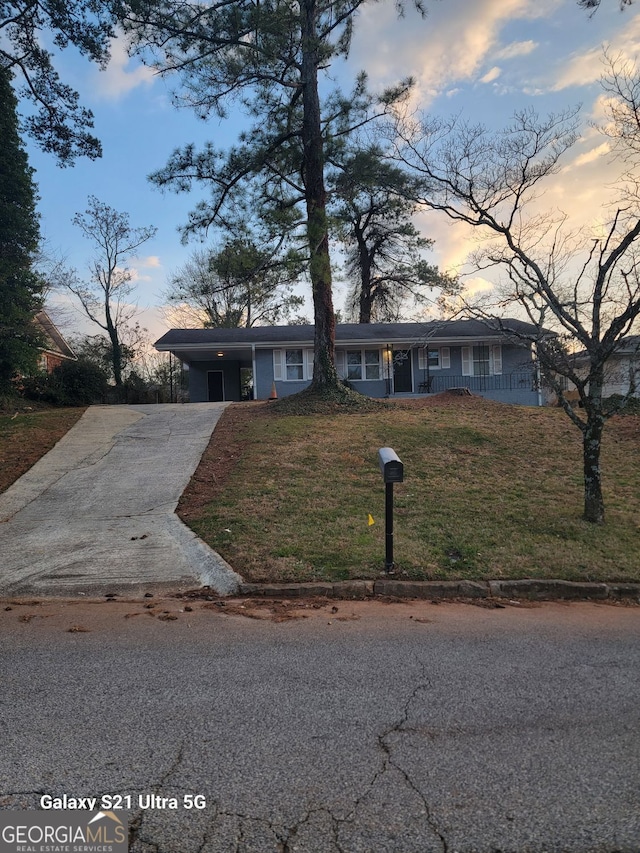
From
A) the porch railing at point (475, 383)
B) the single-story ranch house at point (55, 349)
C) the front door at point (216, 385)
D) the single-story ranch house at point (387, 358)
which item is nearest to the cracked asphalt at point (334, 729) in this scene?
the single-story ranch house at point (387, 358)

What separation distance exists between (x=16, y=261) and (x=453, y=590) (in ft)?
66.7

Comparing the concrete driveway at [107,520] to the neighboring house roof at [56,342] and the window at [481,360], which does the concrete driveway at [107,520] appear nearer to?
the window at [481,360]

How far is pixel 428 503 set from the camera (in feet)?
25.5

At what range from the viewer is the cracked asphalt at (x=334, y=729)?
2113 millimetres

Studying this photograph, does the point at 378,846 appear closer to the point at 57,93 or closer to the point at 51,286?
the point at 57,93

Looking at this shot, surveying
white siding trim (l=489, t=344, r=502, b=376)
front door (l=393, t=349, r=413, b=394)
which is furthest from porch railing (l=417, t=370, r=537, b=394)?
front door (l=393, t=349, r=413, b=394)

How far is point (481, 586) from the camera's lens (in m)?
5.40

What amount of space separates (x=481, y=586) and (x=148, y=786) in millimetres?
3929

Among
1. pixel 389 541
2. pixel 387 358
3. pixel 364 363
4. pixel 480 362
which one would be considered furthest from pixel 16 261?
pixel 389 541

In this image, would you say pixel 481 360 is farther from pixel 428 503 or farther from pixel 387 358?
pixel 428 503

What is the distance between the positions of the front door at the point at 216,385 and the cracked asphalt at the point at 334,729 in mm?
21511

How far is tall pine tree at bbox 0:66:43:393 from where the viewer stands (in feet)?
55.3

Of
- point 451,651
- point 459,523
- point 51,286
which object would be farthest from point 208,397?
point 451,651

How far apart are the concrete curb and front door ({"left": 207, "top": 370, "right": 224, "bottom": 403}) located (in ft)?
68.9
